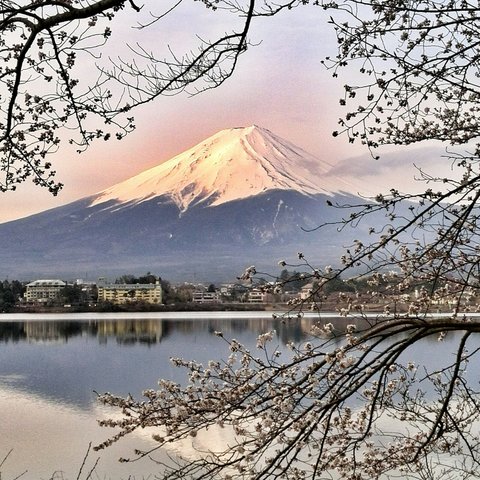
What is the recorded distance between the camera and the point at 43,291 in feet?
213

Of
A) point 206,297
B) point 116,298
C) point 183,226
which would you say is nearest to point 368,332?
point 116,298

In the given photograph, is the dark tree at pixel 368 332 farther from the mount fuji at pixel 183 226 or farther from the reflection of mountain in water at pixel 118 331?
the mount fuji at pixel 183 226

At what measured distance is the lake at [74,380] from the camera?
35.2ft

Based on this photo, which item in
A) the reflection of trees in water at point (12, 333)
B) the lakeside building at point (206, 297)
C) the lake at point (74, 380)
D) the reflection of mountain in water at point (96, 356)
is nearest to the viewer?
the lake at point (74, 380)

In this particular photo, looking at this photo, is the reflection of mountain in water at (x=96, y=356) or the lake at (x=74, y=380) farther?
the reflection of mountain in water at (x=96, y=356)

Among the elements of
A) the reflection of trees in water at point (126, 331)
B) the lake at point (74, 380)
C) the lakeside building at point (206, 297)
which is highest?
the lakeside building at point (206, 297)

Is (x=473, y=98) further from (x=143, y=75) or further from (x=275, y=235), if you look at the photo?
(x=275, y=235)

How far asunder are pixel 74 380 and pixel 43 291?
47497 millimetres

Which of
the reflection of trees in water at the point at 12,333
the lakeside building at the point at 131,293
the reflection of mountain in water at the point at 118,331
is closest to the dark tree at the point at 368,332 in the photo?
the reflection of mountain in water at the point at 118,331

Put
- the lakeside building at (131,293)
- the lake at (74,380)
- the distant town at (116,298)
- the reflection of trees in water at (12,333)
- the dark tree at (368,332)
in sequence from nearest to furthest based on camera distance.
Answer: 1. the dark tree at (368,332)
2. the lake at (74,380)
3. the reflection of trees in water at (12,333)
4. the distant town at (116,298)
5. the lakeside building at (131,293)

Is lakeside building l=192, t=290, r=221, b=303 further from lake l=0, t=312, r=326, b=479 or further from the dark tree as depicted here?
the dark tree

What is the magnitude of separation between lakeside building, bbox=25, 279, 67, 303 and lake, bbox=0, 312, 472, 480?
2560 cm

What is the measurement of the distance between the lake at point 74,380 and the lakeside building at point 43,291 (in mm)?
25605

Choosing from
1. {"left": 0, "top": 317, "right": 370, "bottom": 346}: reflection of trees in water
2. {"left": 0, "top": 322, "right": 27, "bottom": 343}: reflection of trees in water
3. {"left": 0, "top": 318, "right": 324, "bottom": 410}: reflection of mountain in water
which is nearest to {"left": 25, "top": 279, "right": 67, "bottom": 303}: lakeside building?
{"left": 0, "top": 317, "right": 370, "bottom": 346}: reflection of trees in water
